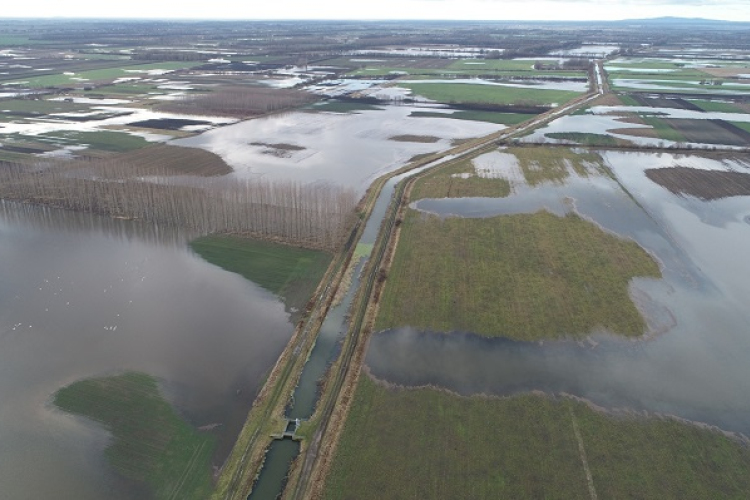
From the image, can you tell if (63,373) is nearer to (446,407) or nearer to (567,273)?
(446,407)

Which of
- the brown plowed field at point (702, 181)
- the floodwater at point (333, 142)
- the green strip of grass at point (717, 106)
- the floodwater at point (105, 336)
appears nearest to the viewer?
the floodwater at point (105, 336)

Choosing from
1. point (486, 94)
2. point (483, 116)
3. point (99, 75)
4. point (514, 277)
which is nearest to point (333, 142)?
point (483, 116)

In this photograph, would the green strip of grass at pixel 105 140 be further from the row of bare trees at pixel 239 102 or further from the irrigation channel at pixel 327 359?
the irrigation channel at pixel 327 359

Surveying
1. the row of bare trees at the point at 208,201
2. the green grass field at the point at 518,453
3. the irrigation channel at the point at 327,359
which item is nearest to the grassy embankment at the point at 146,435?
the irrigation channel at the point at 327,359

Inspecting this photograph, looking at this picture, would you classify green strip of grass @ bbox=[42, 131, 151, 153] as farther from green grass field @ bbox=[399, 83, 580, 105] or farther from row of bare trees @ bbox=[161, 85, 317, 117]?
green grass field @ bbox=[399, 83, 580, 105]

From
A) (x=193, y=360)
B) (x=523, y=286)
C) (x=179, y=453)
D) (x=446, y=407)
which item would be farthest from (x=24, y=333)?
(x=523, y=286)

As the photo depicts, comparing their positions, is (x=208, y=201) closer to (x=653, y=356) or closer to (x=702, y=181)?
(x=653, y=356)

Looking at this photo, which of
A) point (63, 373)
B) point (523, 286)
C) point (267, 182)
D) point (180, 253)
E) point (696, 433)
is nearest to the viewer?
point (696, 433)

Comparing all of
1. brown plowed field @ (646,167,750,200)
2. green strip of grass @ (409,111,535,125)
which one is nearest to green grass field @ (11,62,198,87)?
green strip of grass @ (409,111,535,125)
